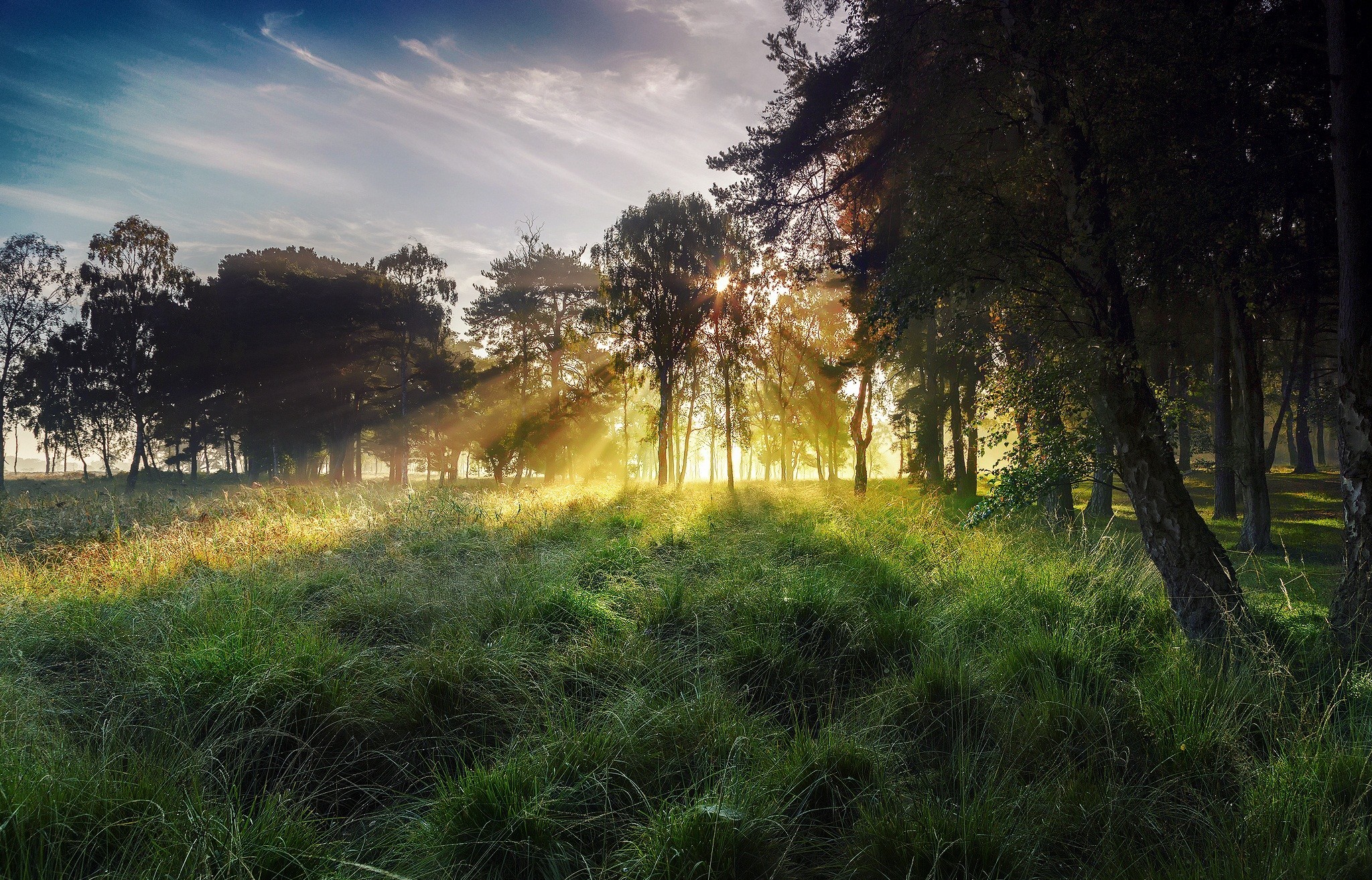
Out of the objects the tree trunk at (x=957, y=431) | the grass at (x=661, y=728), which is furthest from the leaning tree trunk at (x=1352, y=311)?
the tree trunk at (x=957, y=431)

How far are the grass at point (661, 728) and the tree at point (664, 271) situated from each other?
58.8 feet

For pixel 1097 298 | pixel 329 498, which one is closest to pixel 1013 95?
pixel 1097 298

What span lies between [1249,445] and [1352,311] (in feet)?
25.1

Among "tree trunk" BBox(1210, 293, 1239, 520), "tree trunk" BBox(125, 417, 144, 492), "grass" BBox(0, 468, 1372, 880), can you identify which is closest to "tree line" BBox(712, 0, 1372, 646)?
"grass" BBox(0, 468, 1372, 880)

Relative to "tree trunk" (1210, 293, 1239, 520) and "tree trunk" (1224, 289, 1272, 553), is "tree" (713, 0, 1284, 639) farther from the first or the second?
"tree trunk" (1210, 293, 1239, 520)

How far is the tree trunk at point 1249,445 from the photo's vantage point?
10.3 metres

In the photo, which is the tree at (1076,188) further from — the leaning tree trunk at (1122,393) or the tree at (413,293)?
the tree at (413,293)

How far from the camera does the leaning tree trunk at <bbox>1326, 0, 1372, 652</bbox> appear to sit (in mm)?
4637

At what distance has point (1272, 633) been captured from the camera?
5.16 metres

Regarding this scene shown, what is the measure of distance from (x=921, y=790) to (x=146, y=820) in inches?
124

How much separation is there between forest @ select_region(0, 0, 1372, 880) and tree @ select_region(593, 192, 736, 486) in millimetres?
10193

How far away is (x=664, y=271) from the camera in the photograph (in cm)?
2250

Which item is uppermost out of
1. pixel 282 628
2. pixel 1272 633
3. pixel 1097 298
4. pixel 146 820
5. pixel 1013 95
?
pixel 1013 95

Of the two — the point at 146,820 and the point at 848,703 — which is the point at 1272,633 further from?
the point at 146,820
